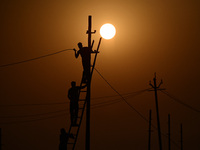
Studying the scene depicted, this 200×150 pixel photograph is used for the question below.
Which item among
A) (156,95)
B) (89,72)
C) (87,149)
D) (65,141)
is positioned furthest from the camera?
(156,95)

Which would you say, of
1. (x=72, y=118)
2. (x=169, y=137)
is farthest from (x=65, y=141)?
(x=169, y=137)

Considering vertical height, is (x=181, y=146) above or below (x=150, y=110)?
below

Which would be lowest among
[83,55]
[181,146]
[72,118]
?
[181,146]

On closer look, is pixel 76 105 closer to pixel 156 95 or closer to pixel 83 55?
pixel 83 55

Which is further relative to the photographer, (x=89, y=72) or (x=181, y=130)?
(x=181, y=130)

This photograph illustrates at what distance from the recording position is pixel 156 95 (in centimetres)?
2458

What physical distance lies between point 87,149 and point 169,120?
95.2ft

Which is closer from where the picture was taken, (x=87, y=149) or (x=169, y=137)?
(x=87, y=149)

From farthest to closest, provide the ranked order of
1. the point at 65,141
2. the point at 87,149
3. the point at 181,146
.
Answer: the point at 181,146 < the point at 65,141 < the point at 87,149

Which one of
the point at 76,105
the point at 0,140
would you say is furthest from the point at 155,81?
the point at 0,140

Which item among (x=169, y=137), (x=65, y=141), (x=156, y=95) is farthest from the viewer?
(x=169, y=137)

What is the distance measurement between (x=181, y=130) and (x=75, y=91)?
3310cm

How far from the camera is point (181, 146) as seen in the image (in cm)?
4112

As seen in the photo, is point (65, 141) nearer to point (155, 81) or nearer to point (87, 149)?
point (87, 149)
